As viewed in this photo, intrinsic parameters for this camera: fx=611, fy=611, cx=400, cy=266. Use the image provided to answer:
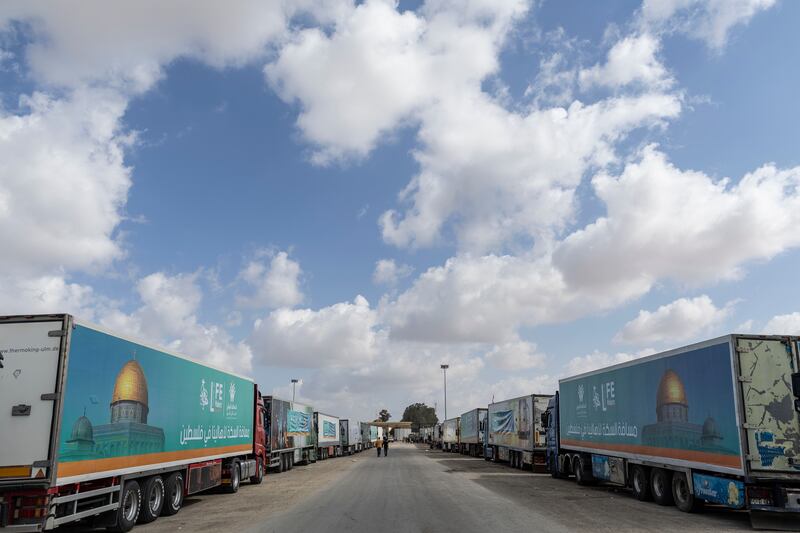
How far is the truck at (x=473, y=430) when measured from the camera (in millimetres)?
48656

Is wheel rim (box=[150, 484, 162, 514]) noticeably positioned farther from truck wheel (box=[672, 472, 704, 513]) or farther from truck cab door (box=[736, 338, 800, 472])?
truck cab door (box=[736, 338, 800, 472])

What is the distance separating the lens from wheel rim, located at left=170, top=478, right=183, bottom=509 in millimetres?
15232

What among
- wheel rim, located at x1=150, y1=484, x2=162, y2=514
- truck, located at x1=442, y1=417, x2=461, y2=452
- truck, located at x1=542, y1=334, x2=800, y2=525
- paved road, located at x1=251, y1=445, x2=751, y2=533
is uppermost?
truck, located at x1=542, y1=334, x2=800, y2=525

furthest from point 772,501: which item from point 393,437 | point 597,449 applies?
point 393,437

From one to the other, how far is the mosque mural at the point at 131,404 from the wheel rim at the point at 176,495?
85 centimetres

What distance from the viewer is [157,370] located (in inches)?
562

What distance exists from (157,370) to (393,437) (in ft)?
556

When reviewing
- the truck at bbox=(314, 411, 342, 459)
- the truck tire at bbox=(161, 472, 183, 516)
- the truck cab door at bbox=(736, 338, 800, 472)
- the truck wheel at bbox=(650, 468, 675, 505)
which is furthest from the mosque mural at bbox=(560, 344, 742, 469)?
the truck at bbox=(314, 411, 342, 459)

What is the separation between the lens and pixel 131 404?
1287cm

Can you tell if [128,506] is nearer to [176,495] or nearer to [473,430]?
[176,495]

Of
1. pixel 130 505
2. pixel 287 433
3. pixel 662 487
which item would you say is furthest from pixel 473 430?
pixel 130 505

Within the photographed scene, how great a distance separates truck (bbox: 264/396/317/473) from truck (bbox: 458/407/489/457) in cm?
1339

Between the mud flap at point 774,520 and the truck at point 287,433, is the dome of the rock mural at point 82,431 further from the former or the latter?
the truck at point 287,433

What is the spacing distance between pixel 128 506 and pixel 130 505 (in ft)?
0.34
